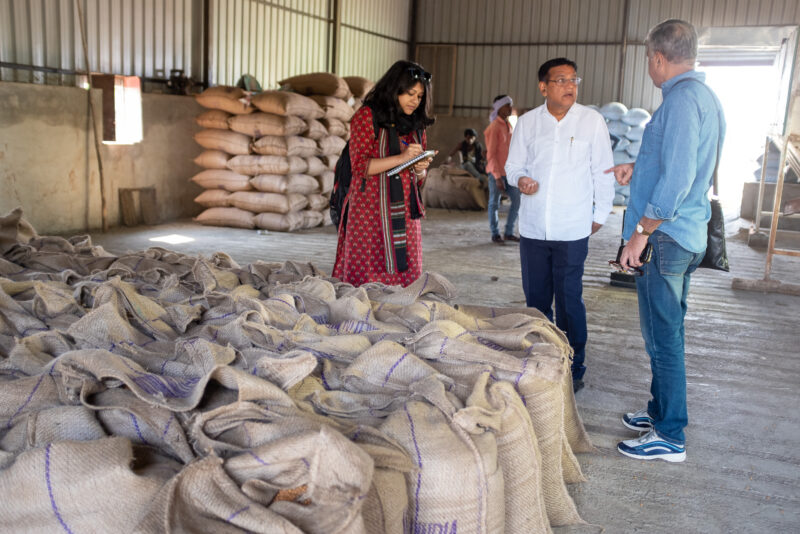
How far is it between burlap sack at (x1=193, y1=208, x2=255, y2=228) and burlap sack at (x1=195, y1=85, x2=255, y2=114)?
1125mm

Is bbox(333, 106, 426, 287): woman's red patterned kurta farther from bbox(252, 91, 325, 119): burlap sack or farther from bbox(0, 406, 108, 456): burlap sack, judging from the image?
bbox(252, 91, 325, 119): burlap sack

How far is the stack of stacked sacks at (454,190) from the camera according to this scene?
1098cm

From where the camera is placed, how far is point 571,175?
318 centimetres

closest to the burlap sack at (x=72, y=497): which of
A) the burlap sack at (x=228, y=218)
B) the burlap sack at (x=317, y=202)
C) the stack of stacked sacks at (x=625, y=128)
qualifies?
the burlap sack at (x=228, y=218)

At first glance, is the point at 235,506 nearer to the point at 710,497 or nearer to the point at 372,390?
the point at 372,390

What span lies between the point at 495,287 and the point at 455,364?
12.1 ft

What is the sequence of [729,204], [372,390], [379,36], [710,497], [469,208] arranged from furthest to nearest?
1. [379,36]
2. [729,204]
3. [469,208]
4. [710,497]
5. [372,390]

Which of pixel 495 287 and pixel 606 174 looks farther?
pixel 495 287

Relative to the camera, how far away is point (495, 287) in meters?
5.67

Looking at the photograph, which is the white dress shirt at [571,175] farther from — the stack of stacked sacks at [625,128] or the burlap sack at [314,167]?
the stack of stacked sacks at [625,128]

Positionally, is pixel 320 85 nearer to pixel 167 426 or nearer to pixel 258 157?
pixel 258 157

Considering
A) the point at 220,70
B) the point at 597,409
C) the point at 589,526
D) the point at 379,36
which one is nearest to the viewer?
the point at 589,526

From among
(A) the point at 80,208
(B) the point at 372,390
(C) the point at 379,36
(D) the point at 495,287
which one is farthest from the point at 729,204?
(B) the point at 372,390

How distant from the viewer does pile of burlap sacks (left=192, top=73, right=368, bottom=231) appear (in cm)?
796
